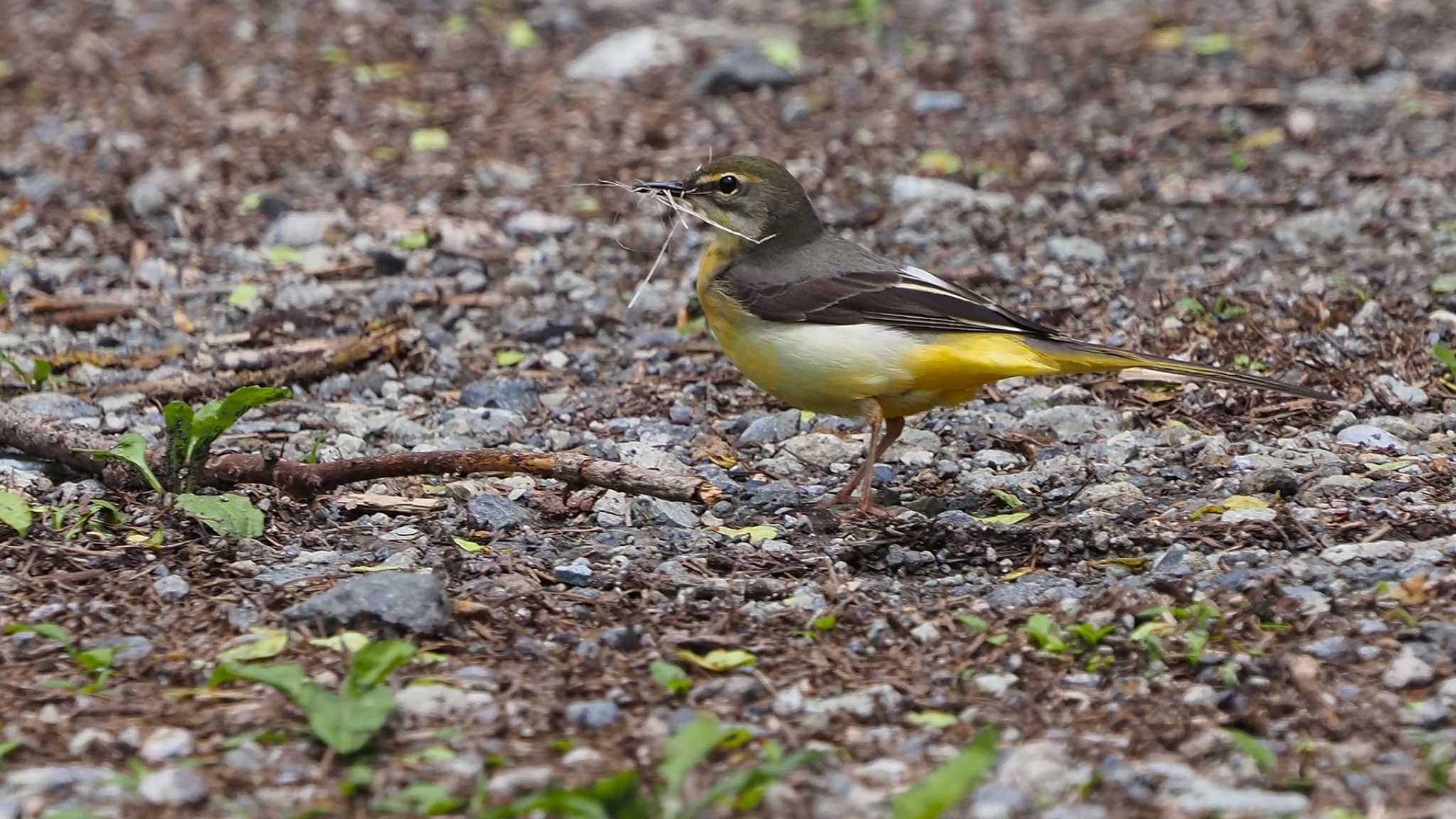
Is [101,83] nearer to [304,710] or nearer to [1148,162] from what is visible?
[1148,162]

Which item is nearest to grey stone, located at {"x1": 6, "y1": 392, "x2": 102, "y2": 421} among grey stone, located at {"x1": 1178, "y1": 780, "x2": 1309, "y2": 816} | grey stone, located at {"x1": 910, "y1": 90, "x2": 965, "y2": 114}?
grey stone, located at {"x1": 1178, "y1": 780, "x2": 1309, "y2": 816}

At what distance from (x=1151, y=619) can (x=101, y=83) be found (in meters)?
9.86

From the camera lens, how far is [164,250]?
31.6ft

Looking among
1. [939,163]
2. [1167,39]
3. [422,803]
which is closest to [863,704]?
[422,803]

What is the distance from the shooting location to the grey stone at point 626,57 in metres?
12.6

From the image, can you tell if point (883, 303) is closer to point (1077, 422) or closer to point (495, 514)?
point (1077, 422)

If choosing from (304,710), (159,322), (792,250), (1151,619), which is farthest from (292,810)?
(159,322)

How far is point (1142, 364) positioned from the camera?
6.00 meters

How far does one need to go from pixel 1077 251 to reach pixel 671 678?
5623mm

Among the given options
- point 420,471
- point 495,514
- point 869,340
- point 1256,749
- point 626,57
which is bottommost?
point 495,514

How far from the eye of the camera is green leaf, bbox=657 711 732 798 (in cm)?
372

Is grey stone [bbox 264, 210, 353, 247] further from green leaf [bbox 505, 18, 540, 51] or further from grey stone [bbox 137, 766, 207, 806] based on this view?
grey stone [bbox 137, 766, 207, 806]

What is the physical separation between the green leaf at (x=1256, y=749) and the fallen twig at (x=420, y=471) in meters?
2.22

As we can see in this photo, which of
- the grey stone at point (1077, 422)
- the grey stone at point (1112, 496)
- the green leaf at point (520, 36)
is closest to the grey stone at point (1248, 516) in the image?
the grey stone at point (1112, 496)
